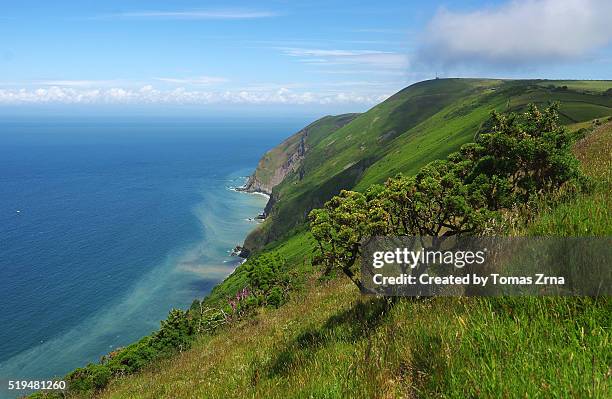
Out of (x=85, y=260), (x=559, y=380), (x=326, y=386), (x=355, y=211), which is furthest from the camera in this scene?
(x=85, y=260)

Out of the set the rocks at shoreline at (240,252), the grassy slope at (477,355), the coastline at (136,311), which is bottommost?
the coastline at (136,311)

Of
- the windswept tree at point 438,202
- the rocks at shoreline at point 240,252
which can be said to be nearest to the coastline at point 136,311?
the rocks at shoreline at point 240,252

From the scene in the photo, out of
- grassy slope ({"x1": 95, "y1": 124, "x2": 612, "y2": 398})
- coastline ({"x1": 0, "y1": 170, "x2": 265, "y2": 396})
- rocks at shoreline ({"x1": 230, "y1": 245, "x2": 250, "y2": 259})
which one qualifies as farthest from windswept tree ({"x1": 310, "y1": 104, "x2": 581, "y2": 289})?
rocks at shoreline ({"x1": 230, "y1": 245, "x2": 250, "y2": 259})

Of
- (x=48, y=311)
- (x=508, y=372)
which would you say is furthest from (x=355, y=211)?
(x=48, y=311)

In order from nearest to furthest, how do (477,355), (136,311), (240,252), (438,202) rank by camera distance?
(477,355) < (438,202) < (136,311) < (240,252)

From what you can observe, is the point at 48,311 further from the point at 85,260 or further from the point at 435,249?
the point at 435,249

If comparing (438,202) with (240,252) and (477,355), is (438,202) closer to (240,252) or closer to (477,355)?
(477,355)

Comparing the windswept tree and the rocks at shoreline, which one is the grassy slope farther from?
the rocks at shoreline

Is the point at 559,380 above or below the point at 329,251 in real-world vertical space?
above

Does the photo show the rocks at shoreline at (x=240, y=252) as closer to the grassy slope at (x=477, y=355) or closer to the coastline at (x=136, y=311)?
the coastline at (x=136, y=311)

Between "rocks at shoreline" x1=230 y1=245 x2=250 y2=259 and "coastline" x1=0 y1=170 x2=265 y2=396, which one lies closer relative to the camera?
"coastline" x1=0 y1=170 x2=265 y2=396

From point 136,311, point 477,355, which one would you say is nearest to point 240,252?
point 136,311
